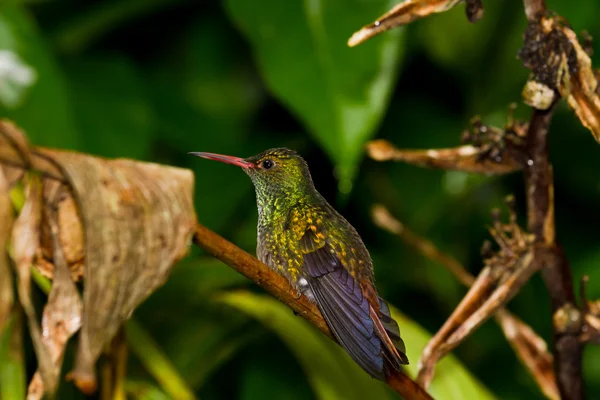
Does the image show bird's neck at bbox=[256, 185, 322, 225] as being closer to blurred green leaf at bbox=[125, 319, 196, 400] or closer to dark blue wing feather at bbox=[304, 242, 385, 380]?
dark blue wing feather at bbox=[304, 242, 385, 380]

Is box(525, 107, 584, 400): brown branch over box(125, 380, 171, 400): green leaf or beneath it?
over

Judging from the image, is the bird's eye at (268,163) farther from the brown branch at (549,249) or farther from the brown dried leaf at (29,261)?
the brown dried leaf at (29,261)

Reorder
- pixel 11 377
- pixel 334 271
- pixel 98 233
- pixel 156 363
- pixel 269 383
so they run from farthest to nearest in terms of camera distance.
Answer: pixel 269 383 → pixel 156 363 → pixel 11 377 → pixel 334 271 → pixel 98 233

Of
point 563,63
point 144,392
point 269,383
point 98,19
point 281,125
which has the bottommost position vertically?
point 269,383

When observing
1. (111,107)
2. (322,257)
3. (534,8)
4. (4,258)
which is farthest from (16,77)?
(4,258)

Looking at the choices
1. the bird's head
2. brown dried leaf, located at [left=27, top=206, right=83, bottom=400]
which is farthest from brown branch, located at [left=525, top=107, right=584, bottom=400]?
brown dried leaf, located at [left=27, top=206, right=83, bottom=400]

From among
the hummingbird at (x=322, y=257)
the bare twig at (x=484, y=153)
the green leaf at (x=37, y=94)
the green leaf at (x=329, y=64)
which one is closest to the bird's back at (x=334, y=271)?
the hummingbird at (x=322, y=257)

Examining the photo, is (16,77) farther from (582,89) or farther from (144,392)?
(582,89)
